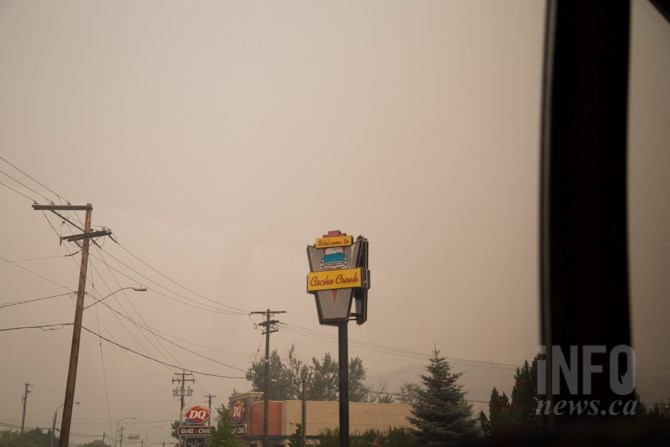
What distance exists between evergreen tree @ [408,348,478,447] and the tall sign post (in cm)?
966

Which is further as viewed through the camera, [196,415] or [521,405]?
[196,415]

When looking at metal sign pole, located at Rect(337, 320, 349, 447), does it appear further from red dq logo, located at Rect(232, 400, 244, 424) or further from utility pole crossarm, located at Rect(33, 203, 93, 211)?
red dq logo, located at Rect(232, 400, 244, 424)

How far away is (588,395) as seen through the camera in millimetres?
7312

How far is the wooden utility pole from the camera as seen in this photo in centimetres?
2391

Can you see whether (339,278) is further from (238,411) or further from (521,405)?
(238,411)

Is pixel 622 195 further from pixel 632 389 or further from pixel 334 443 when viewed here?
pixel 334 443

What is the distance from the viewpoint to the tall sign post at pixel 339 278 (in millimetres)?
22797

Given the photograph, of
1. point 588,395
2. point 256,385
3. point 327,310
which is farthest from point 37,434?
point 588,395

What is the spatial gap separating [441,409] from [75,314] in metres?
17.6

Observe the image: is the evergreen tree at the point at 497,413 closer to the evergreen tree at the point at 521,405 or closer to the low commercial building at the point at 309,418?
the evergreen tree at the point at 521,405

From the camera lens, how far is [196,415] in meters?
48.1

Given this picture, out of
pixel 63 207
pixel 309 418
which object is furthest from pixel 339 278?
pixel 309 418

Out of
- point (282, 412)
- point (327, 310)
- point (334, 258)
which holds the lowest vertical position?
point (282, 412)

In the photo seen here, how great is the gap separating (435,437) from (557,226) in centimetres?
2627
